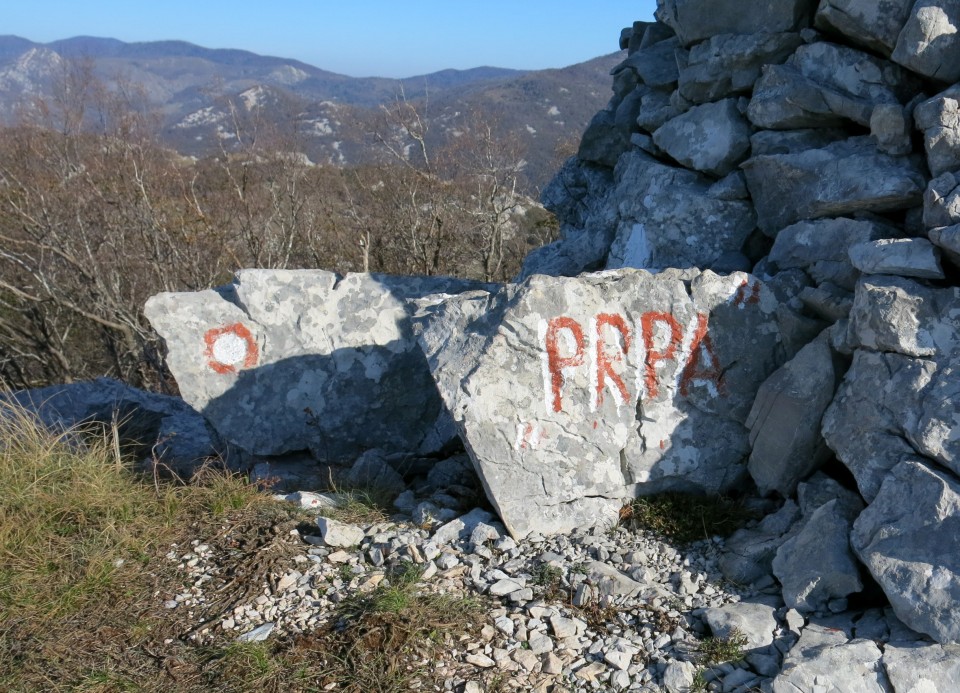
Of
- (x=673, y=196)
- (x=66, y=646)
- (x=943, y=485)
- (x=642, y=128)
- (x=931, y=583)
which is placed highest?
(x=642, y=128)

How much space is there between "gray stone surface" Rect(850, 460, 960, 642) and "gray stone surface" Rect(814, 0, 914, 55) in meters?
2.50

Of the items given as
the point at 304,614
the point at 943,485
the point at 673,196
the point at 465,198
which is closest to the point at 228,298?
the point at 304,614

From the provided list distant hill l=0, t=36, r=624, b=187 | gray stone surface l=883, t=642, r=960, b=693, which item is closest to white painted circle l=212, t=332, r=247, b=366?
gray stone surface l=883, t=642, r=960, b=693

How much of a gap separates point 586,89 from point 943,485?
55.4 meters

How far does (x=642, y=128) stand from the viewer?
19.9ft

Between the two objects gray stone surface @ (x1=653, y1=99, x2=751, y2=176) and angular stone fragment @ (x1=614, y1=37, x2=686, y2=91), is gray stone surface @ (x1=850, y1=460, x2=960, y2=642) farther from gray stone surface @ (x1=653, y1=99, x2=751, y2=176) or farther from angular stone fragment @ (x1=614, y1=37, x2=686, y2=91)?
angular stone fragment @ (x1=614, y1=37, x2=686, y2=91)

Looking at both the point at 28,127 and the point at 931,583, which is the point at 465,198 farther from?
the point at 931,583

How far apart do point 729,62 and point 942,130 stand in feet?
5.06

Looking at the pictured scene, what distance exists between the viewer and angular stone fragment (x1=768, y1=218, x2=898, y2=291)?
4.03 metres

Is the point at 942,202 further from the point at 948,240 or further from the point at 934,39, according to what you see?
the point at 934,39

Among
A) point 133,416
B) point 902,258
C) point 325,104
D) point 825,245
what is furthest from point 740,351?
point 325,104

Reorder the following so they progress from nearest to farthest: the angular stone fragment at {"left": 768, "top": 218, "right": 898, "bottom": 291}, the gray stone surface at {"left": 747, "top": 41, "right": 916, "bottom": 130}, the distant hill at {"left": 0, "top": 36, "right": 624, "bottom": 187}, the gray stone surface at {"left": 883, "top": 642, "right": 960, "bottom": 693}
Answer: the gray stone surface at {"left": 883, "top": 642, "right": 960, "bottom": 693}
the angular stone fragment at {"left": 768, "top": 218, "right": 898, "bottom": 291}
the gray stone surface at {"left": 747, "top": 41, "right": 916, "bottom": 130}
the distant hill at {"left": 0, "top": 36, "right": 624, "bottom": 187}

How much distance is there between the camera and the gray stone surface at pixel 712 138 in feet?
16.2

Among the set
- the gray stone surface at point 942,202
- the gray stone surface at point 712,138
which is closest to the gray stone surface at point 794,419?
the gray stone surface at point 942,202
